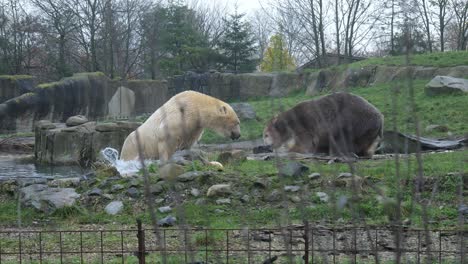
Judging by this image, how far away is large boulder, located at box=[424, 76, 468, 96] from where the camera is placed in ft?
69.9

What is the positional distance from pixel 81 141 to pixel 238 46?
20.0m

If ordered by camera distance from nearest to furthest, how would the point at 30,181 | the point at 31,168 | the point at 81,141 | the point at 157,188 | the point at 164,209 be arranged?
the point at 164,209 < the point at 157,188 < the point at 30,181 < the point at 31,168 < the point at 81,141

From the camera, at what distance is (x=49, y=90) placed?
26250mm

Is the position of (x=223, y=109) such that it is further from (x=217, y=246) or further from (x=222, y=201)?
(x=217, y=246)

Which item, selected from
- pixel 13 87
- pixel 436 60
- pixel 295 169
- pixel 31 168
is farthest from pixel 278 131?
pixel 13 87

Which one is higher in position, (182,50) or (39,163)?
(182,50)

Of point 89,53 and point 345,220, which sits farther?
point 89,53

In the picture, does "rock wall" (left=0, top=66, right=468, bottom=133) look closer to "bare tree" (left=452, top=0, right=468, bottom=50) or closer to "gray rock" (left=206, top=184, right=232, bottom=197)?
"bare tree" (left=452, top=0, right=468, bottom=50)

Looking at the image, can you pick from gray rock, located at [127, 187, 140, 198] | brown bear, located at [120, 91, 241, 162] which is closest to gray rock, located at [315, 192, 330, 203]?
gray rock, located at [127, 187, 140, 198]

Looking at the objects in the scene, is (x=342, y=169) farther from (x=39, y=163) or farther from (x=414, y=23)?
(x=39, y=163)

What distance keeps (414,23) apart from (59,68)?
3461 cm

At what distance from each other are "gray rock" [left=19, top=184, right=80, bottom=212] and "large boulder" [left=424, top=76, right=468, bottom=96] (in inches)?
602

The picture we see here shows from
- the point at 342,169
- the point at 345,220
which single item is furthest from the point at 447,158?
the point at 345,220

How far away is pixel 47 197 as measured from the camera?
28.5 feet
